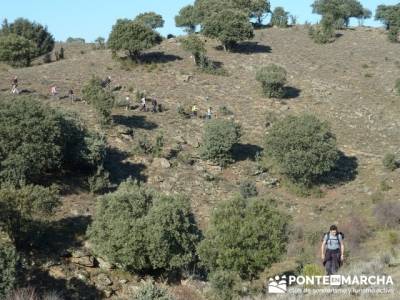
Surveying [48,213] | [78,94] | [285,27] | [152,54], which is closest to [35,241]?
[48,213]

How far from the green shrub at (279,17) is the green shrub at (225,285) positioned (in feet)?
224

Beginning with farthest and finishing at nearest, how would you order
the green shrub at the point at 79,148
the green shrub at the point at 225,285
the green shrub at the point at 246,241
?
the green shrub at the point at 79,148
the green shrub at the point at 246,241
the green shrub at the point at 225,285

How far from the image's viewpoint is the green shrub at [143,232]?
22.0 metres

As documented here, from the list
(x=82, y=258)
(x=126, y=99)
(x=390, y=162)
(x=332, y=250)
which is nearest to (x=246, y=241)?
(x=332, y=250)

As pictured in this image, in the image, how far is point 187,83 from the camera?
53812 millimetres

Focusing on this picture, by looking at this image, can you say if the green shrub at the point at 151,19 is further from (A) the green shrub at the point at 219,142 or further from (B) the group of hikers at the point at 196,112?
(A) the green shrub at the point at 219,142

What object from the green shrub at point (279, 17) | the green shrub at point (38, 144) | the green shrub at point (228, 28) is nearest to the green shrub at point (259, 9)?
the green shrub at point (279, 17)

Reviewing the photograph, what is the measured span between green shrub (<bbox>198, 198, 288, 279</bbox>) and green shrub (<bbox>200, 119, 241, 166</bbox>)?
15.7m

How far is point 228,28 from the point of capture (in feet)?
210

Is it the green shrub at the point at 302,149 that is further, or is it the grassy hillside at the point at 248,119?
the green shrub at the point at 302,149

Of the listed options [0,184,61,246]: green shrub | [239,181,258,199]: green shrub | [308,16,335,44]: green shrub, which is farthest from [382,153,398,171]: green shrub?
[308,16,335,44]: green shrub

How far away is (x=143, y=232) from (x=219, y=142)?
1627cm

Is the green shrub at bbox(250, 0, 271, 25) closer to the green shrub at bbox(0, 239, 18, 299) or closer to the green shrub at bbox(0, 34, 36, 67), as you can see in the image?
the green shrub at bbox(0, 34, 36, 67)

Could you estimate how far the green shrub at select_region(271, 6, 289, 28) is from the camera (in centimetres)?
8419
